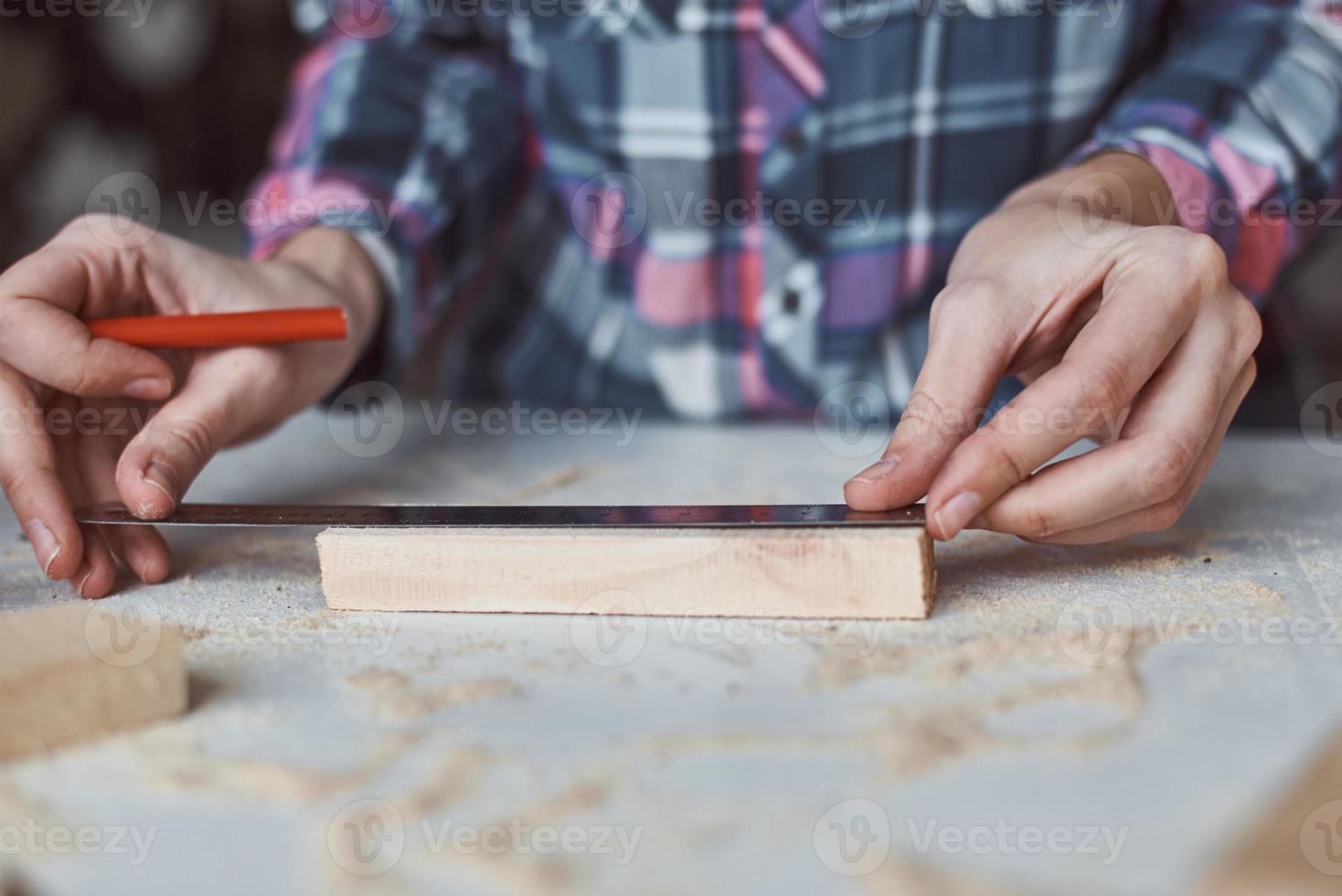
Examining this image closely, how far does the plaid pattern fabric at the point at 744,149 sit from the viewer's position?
45.4 inches

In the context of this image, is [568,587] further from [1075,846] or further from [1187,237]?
[1187,237]

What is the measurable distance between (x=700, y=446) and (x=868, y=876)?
2.83ft

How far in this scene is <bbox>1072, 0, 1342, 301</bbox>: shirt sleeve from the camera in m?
1.07

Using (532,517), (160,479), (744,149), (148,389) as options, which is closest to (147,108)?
(744,149)

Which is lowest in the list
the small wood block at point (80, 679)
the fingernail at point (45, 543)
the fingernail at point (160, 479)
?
the fingernail at point (45, 543)

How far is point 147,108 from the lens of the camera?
11.9 ft

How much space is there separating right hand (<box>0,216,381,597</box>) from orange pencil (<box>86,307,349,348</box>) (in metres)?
0.02

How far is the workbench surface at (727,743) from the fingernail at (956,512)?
0.18 feet

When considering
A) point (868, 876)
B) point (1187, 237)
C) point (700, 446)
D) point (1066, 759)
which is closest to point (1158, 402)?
point (1187, 237)

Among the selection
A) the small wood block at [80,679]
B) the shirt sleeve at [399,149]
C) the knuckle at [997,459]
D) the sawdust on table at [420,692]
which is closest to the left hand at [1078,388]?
the knuckle at [997,459]

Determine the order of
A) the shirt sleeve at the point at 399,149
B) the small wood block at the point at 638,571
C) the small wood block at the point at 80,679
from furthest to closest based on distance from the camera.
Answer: the shirt sleeve at the point at 399,149
the small wood block at the point at 638,571
the small wood block at the point at 80,679

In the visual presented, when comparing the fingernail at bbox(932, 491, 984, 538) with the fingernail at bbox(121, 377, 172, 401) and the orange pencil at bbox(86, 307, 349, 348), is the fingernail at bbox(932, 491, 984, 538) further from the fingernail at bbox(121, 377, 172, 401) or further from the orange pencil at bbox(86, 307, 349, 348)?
the fingernail at bbox(121, 377, 172, 401)

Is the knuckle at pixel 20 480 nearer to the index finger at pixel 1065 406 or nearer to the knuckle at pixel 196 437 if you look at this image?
the knuckle at pixel 196 437

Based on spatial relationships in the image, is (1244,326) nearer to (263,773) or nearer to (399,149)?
(263,773)
